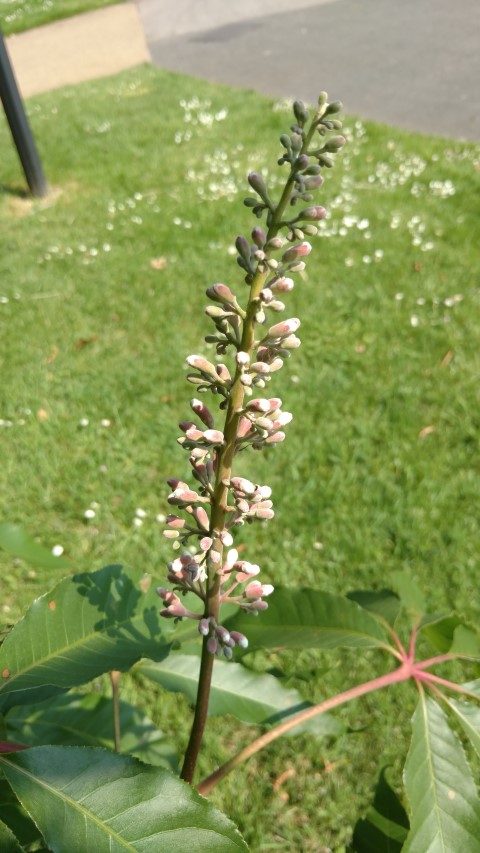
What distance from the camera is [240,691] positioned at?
5.26 ft

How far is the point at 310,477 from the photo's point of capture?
12.7 ft

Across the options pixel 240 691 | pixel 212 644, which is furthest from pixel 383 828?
pixel 212 644

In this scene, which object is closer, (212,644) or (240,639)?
(212,644)

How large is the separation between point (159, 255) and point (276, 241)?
514cm

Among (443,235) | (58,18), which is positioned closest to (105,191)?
(443,235)

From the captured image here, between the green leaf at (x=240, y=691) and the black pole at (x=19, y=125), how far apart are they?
19.1 ft

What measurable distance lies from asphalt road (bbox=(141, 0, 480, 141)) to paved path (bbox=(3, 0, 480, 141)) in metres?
0.02

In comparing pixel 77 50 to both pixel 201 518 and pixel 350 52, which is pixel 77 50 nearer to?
pixel 350 52

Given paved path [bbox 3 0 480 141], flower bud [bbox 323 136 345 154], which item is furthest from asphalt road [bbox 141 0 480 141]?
flower bud [bbox 323 136 345 154]

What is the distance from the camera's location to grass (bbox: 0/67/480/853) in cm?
289

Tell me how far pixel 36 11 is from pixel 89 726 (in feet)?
62.0

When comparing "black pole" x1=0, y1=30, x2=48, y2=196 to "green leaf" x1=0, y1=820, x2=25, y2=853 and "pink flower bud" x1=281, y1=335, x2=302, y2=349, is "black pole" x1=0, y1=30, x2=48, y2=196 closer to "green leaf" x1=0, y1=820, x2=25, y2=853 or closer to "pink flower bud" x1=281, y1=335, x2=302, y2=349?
"pink flower bud" x1=281, y1=335, x2=302, y2=349

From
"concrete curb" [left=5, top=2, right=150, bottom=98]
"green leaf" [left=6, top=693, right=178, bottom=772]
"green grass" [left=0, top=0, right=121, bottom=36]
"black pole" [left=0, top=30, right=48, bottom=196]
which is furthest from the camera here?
"green grass" [left=0, top=0, right=121, bottom=36]

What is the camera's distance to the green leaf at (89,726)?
5.98 ft
